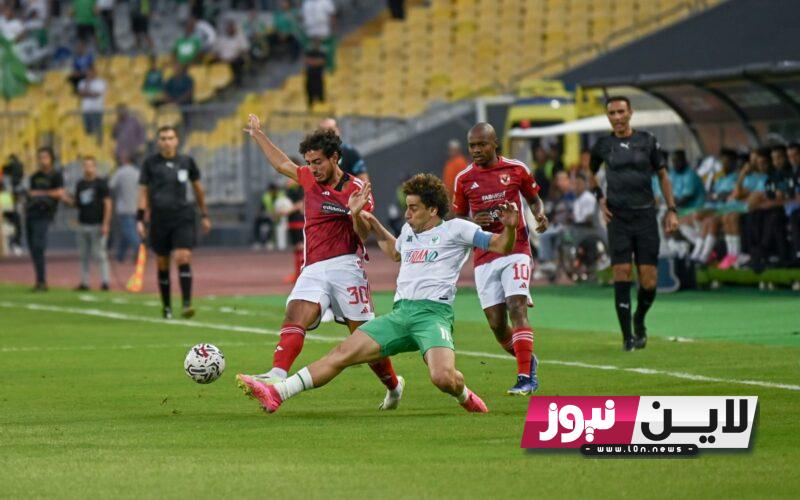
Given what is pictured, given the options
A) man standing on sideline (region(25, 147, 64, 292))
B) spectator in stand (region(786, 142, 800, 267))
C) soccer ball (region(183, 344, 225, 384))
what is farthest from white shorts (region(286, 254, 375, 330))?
man standing on sideline (region(25, 147, 64, 292))

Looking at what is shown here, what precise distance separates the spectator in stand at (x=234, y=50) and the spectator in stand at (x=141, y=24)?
301 cm

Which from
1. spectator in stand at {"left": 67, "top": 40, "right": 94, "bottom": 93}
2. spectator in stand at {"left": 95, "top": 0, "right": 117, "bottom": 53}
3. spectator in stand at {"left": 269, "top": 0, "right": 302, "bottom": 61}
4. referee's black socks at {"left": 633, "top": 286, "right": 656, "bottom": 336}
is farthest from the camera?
spectator in stand at {"left": 95, "top": 0, "right": 117, "bottom": 53}

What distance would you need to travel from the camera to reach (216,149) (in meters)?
40.3

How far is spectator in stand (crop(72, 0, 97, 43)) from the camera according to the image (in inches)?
1906

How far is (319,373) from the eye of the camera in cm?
1106

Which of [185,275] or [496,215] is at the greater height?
[496,215]

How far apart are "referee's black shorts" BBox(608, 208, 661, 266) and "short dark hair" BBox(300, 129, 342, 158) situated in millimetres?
4484

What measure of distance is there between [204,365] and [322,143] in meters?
1.74

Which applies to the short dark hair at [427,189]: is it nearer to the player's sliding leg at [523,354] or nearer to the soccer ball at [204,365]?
the player's sliding leg at [523,354]

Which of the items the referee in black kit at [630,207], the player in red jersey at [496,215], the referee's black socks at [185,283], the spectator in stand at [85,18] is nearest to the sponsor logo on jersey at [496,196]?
the player in red jersey at [496,215]

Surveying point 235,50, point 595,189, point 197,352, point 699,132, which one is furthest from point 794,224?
point 235,50

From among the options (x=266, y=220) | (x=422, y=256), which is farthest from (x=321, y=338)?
(x=266, y=220)

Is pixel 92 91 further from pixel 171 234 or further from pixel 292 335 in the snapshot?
pixel 292 335

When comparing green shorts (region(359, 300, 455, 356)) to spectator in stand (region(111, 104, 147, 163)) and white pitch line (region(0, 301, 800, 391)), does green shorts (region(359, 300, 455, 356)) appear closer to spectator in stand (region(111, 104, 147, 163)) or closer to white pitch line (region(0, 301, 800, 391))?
white pitch line (region(0, 301, 800, 391))
